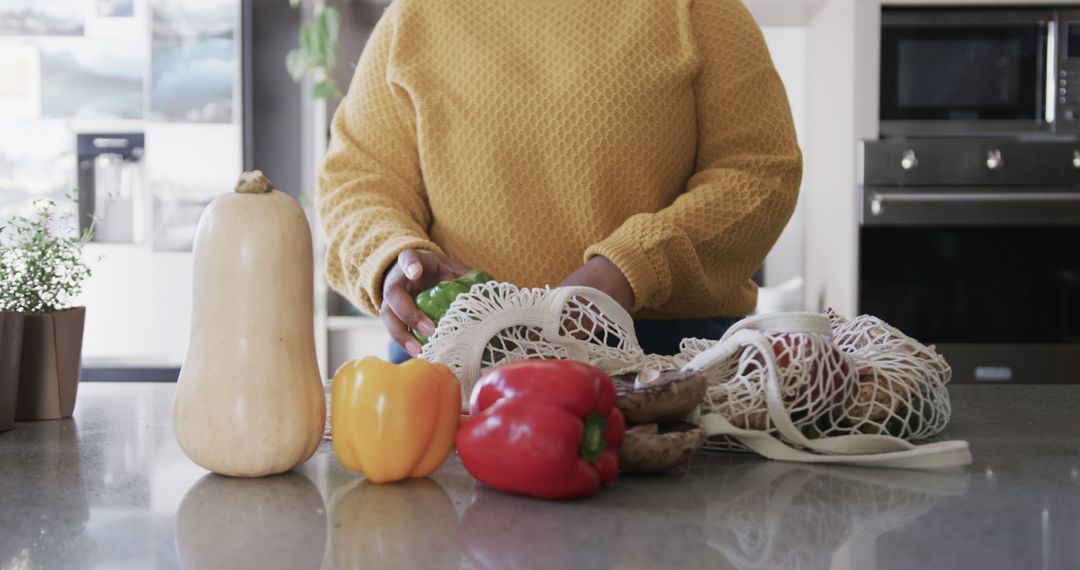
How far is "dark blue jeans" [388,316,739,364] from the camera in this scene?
4.66ft

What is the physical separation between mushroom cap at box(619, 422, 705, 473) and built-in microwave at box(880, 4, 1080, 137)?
217 centimetres

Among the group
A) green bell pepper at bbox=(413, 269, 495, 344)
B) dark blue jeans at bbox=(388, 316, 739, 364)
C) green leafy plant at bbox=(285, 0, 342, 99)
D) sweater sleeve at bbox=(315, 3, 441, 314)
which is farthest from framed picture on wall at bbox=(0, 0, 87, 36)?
green bell pepper at bbox=(413, 269, 495, 344)

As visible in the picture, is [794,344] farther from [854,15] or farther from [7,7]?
[7,7]

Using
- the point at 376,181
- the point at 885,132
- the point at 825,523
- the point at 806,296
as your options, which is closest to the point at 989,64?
the point at 885,132

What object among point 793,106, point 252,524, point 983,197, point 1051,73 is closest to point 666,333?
point 252,524

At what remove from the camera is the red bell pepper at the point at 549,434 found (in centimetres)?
71

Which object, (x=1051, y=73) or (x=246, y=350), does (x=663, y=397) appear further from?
(x=1051, y=73)

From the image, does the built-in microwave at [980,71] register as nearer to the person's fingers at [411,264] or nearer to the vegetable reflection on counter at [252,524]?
the person's fingers at [411,264]

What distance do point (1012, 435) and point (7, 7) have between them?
299 cm

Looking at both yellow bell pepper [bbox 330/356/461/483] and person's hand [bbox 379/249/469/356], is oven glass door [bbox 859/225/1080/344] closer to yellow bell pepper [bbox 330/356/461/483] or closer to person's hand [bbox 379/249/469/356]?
person's hand [bbox 379/249/469/356]

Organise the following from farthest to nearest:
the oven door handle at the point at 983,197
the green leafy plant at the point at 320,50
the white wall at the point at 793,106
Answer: the white wall at the point at 793,106 < the green leafy plant at the point at 320,50 < the oven door handle at the point at 983,197

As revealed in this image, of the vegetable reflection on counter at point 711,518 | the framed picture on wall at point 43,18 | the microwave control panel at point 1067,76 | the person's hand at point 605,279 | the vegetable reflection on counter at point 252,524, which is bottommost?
the vegetable reflection on counter at point 252,524

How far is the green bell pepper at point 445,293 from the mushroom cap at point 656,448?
1.12 feet

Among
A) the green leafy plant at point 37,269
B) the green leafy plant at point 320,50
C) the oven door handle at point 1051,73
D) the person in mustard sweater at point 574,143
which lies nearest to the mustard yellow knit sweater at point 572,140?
the person in mustard sweater at point 574,143
